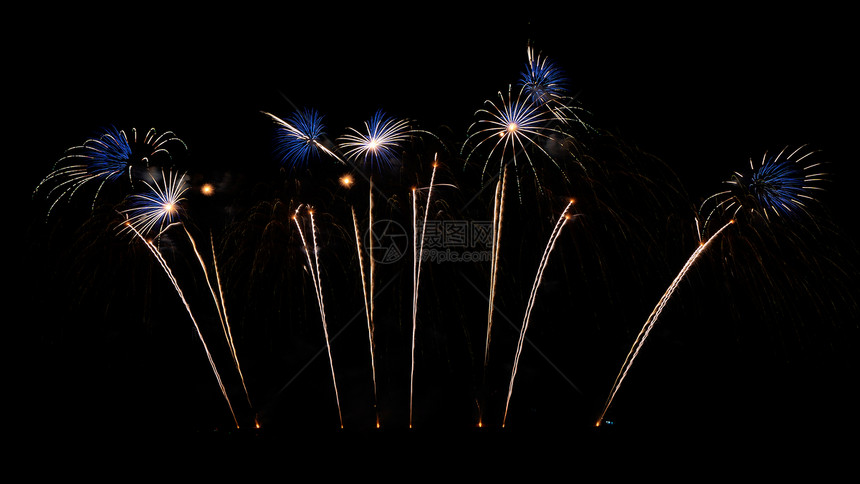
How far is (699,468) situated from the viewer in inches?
456

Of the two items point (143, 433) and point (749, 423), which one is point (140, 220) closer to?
point (143, 433)

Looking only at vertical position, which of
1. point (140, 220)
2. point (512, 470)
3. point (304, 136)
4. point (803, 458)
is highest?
point (304, 136)

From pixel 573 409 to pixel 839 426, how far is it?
1543 cm

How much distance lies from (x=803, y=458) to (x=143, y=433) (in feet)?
55.4

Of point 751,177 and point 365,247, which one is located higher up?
point 751,177

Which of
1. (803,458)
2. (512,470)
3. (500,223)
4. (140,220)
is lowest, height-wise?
(512,470)

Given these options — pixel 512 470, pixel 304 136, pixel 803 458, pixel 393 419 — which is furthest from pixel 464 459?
pixel 393 419

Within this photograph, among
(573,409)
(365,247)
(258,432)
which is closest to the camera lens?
(258,432)

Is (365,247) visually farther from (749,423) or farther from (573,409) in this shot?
(573,409)

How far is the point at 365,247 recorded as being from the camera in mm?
15766

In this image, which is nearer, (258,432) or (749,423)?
(749,423)

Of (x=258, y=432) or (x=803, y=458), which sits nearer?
(x=803, y=458)

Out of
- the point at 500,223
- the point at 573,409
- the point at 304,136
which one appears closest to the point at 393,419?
the point at 573,409

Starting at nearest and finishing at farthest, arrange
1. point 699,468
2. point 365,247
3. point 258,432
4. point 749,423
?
point 699,468, point 749,423, point 258,432, point 365,247
